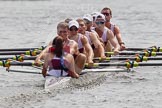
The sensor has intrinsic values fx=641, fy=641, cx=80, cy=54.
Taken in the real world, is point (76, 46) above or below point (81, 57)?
above

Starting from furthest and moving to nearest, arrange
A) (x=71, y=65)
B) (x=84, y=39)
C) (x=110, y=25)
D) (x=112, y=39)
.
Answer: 1. (x=110, y=25)
2. (x=112, y=39)
3. (x=84, y=39)
4. (x=71, y=65)

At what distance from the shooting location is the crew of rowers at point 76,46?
13.0m

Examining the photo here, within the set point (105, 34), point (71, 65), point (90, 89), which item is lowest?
point (90, 89)

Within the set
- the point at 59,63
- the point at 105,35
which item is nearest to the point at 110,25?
the point at 105,35

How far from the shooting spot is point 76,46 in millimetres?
13703

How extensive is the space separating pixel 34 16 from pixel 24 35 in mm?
11181

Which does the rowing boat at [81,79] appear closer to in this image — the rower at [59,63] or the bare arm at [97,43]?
the rower at [59,63]

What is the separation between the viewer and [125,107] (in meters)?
12.1

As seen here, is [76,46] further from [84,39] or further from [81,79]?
[84,39]

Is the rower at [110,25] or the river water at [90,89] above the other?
the rower at [110,25]

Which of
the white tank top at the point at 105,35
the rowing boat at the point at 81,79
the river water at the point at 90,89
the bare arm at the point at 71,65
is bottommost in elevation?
the river water at the point at 90,89

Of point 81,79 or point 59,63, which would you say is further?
point 81,79

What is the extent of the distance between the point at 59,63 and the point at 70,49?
0.57 m

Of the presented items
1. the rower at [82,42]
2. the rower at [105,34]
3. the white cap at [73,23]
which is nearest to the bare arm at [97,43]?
the rower at [82,42]
